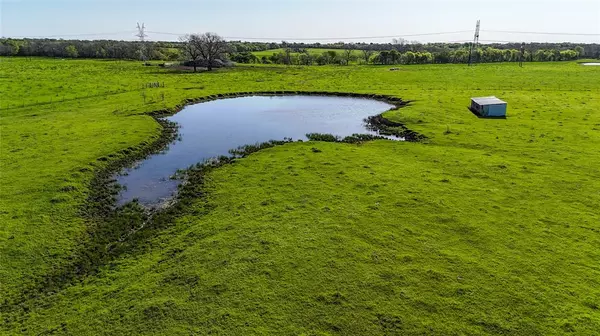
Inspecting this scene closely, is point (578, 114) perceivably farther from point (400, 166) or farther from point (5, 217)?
point (5, 217)

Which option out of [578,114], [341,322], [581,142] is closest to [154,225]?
[341,322]

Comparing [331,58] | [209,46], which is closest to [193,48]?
[209,46]

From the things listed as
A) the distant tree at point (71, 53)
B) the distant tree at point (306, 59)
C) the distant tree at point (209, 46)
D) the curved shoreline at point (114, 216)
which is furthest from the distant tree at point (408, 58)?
the distant tree at point (71, 53)

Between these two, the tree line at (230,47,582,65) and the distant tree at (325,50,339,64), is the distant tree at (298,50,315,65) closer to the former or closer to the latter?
the tree line at (230,47,582,65)

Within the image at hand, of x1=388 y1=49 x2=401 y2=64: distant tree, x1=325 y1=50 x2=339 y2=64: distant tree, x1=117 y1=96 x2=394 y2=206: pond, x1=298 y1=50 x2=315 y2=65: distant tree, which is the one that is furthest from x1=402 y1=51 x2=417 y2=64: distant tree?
x1=117 y1=96 x2=394 y2=206: pond

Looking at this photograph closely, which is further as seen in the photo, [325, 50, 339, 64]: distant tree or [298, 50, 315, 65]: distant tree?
[325, 50, 339, 64]: distant tree

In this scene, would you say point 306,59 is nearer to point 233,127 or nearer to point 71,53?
point 71,53
